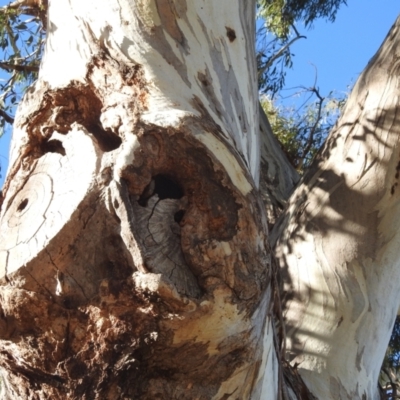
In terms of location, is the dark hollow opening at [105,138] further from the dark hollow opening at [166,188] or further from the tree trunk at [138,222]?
the dark hollow opening at [166,188]

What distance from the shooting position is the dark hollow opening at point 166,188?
1.35 m

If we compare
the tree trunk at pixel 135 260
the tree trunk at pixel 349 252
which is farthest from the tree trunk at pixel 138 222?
the tree trunk at pixel 349 252

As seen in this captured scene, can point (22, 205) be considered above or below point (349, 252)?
below

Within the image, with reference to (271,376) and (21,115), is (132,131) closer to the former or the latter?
(21,115)

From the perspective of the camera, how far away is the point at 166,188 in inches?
53.5

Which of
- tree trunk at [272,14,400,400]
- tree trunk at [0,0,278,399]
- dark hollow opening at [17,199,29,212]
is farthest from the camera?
tree trunk at [272,14,400,400]

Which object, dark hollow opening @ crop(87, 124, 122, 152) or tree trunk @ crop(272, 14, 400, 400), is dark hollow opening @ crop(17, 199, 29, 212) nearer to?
dark hollow opening @ crop(87, 124, 122, 152)

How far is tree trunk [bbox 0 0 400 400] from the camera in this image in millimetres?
1218

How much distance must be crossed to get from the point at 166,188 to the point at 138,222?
131 mm

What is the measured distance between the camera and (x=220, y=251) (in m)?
1.25

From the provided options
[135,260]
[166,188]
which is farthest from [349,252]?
[135,260]

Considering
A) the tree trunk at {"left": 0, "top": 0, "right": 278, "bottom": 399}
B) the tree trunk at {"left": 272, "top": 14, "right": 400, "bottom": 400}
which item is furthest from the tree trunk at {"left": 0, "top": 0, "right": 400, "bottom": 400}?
the tree trunk at {"left": 272, "top": 14, "right": 400, "bottom": 400}

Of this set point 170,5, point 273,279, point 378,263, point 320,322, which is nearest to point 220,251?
point 273,279

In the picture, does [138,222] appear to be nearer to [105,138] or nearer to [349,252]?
[105,138]
